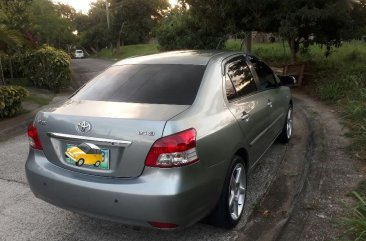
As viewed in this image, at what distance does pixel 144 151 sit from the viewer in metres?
2.81

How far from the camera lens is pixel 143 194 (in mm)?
2779

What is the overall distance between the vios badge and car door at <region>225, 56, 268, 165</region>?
4.24 ft

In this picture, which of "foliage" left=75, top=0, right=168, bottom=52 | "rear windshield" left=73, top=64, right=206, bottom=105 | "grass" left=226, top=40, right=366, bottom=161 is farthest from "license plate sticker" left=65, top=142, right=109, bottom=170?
"foliage" left=75, top=0, right=168, bottom=52

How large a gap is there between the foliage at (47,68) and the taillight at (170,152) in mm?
10299

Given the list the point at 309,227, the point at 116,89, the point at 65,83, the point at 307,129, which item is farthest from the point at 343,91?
the point at 65,83

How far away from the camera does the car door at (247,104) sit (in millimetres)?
3713

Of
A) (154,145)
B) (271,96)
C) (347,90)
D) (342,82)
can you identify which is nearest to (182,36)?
(342,82)

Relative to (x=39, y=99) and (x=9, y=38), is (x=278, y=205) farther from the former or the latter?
(x=39, y=99)

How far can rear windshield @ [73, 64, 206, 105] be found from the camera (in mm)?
3394

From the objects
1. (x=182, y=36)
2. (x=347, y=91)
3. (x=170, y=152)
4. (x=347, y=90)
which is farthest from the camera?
(x=182, y=36)

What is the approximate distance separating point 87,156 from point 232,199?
139 cm

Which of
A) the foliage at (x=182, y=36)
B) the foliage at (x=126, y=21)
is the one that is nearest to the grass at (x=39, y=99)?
the foliage at (x=182, y=36)

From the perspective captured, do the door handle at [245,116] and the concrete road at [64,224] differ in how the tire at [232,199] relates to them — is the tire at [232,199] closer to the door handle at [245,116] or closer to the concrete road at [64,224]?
the concrete road at [64,224]

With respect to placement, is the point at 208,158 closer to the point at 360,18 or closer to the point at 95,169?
the point at 95,169
